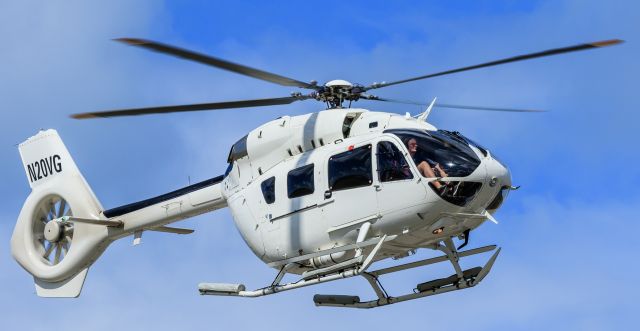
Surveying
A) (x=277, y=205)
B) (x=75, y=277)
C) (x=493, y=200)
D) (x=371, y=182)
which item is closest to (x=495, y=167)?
(x=493, y=200)

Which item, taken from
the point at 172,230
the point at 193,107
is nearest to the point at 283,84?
the point at 193,107

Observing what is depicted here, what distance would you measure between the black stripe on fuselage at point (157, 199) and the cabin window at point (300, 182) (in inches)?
91.1

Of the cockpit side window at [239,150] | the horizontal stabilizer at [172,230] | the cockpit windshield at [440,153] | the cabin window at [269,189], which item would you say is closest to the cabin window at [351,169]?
the cockpit windshield at [440,153]

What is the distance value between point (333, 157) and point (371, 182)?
0.88 meters

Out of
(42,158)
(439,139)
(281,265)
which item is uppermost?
(42,158)

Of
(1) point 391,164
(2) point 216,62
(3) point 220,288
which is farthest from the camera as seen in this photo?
(3) point 220,288

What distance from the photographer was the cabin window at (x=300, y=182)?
747 inches

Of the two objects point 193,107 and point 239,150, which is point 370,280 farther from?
point 193,107

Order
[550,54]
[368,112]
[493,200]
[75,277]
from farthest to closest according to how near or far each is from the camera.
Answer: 1. [75,277]
2. [368,112]
3. [493,200]
4. [550,54]

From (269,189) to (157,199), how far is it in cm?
348

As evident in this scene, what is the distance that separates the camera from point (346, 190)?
18469 mm

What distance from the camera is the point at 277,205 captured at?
1945 centimetres

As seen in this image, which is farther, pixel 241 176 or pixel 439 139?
pixel 241 176

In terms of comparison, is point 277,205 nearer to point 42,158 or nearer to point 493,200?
point 493,200
